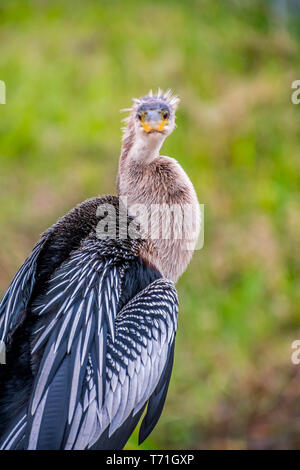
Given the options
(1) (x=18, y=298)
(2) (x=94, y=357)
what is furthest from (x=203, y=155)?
(2) (x=94, y=357)

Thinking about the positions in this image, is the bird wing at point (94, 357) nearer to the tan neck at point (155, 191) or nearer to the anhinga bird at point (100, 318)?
the anhinga bird at point (100, 318)

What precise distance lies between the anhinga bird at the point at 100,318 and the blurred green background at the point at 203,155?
145 inches

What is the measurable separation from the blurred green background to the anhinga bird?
3674mm

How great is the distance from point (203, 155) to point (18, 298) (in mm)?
6025

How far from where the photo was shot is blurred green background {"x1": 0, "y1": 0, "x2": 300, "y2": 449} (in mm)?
7367

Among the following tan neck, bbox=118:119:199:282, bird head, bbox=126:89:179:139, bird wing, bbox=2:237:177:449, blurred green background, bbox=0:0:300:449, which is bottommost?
bird wing, bbox=2:237:177:449

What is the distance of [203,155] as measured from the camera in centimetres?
922

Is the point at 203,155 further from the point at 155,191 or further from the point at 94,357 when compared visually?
the point at 94,357

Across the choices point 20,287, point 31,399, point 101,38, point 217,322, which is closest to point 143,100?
point 20,287

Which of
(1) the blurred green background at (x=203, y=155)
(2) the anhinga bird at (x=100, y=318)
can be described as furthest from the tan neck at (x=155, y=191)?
(1) the blurred green background at (x=203, y=155)

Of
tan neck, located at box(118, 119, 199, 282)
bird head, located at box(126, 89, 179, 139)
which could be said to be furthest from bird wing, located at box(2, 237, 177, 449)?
bird head, located at box(126, 89, 179, 139)

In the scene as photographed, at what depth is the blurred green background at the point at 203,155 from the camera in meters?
7.37

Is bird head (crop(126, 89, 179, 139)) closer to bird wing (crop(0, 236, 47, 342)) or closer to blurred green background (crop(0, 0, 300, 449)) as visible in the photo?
bird wing (crop(0, 236, 47, 342))

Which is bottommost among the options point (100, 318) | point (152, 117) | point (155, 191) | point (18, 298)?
point (100, 318)
